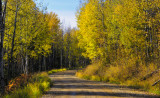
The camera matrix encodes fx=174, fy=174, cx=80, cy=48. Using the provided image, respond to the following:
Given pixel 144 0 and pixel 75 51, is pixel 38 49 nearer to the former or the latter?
pixel 144 0

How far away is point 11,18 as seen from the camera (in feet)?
61.6

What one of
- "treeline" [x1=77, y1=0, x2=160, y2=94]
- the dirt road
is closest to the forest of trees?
"treeline" [x1=77, y1=0, x2=160, y2=94]

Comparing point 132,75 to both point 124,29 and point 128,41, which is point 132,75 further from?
point 124,29

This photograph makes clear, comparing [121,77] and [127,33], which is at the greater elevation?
[127,33]

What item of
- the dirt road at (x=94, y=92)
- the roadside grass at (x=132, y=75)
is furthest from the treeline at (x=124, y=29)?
the dirt road at (x=94, y=92)

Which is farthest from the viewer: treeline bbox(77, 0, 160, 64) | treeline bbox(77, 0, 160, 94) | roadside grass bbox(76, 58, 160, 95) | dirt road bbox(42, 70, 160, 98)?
treeline bbox(77, 0, 160, 64)

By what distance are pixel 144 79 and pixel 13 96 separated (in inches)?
380

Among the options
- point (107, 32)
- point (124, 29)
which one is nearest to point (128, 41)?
point (124, 29)

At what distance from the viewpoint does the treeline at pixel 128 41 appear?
14188 millimetres

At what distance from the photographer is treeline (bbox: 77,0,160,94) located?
14.2 m

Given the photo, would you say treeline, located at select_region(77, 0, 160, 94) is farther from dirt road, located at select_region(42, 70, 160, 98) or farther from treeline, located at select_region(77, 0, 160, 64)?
dirt road, located at select_region(42, 70, 160, 98)

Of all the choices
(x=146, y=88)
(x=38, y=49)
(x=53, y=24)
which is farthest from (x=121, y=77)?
(x=53, y=24)

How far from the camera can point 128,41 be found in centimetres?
1759

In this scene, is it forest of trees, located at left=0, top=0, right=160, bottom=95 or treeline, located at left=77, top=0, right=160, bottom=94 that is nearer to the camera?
treeline, located at left=77, top=0, right=160, bottom=94
